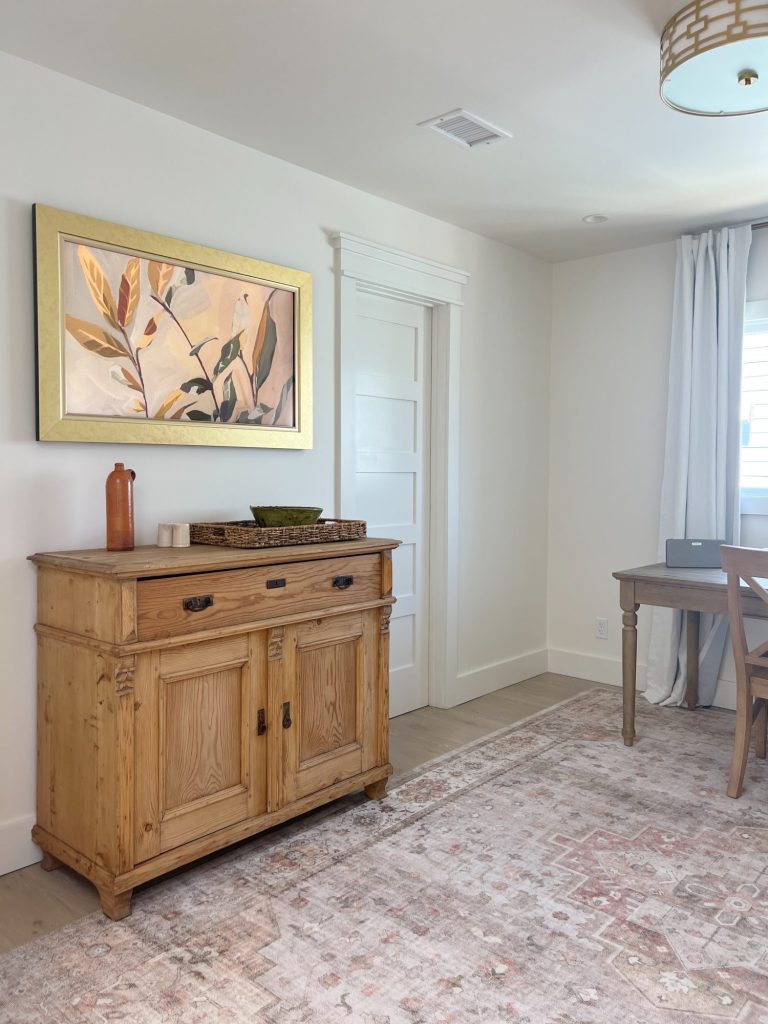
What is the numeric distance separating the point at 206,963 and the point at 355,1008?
0.39 metres

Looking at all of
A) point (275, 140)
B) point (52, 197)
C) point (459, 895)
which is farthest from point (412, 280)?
point (459, 895)

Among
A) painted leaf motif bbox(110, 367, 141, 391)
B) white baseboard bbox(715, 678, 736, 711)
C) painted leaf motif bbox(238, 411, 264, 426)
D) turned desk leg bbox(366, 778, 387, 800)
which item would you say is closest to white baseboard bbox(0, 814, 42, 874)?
turned desk leg bbox(366, 778, 387, 800)

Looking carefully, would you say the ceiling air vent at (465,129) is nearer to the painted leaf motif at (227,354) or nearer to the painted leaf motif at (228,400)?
the painted leaf motif at (227,354)

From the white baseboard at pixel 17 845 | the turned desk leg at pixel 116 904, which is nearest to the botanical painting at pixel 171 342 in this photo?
the white baseboard at pixel 17 845

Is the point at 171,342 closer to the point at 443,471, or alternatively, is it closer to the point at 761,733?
the point at 443,471

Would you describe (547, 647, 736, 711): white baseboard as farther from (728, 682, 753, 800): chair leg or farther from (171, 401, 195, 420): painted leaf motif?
(171, 401, 195, 420): painted leaf motif

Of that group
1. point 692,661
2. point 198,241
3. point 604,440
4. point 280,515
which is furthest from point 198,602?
point 604,440

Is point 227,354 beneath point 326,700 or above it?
above

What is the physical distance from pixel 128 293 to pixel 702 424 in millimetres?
2802

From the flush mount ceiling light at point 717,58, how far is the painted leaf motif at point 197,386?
1.68 metres

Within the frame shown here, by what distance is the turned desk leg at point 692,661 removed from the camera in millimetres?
3883

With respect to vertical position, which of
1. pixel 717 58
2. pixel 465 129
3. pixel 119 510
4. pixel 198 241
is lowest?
pixel 119 510

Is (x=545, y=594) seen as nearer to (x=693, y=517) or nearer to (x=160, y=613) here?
(x=693, y=517)

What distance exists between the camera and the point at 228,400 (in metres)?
2.83
